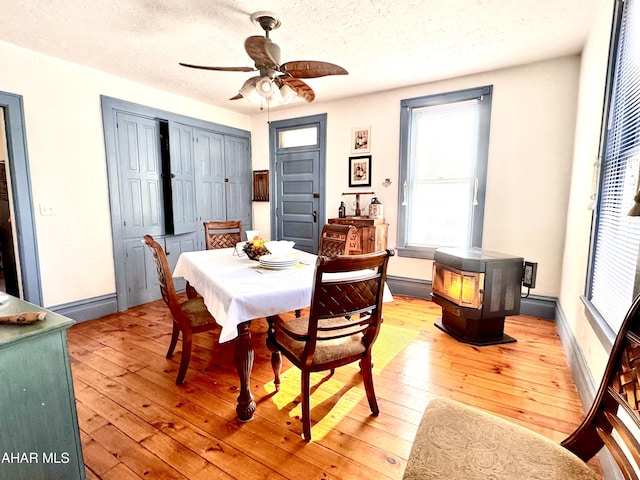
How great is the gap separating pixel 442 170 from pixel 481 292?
68.5 inches

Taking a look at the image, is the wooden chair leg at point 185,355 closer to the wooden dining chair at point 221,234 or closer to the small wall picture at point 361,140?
the wooden dining chair at point 221,234

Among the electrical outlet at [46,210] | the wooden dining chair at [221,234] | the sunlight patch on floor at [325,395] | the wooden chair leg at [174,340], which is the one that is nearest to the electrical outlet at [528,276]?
the sunlight patch on floor at [325,395]

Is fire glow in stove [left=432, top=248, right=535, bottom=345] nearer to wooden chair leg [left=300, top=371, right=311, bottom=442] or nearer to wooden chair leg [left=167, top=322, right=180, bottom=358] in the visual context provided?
wooden chair leg [left=300, top=371, right=311, bottom=442]

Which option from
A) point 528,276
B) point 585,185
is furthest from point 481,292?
point 585,185

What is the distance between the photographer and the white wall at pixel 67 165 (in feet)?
9.50

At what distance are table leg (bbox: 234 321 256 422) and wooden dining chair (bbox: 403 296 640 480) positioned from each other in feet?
3.38

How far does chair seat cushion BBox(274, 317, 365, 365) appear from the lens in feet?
5.45

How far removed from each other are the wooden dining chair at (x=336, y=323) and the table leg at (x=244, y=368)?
0.18 m

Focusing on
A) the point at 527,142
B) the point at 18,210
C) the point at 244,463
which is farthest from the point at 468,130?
the point at 18,210

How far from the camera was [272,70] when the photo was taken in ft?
7.28

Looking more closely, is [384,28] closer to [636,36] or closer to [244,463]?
[636,36]

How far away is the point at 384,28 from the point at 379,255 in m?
2.04

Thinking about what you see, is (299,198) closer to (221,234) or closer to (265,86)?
(221,234)

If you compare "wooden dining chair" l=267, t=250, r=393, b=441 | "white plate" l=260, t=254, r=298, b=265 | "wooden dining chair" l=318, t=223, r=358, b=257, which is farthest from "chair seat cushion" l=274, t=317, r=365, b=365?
"wooden dining chair" l=318, t=223, r=358, b=257
